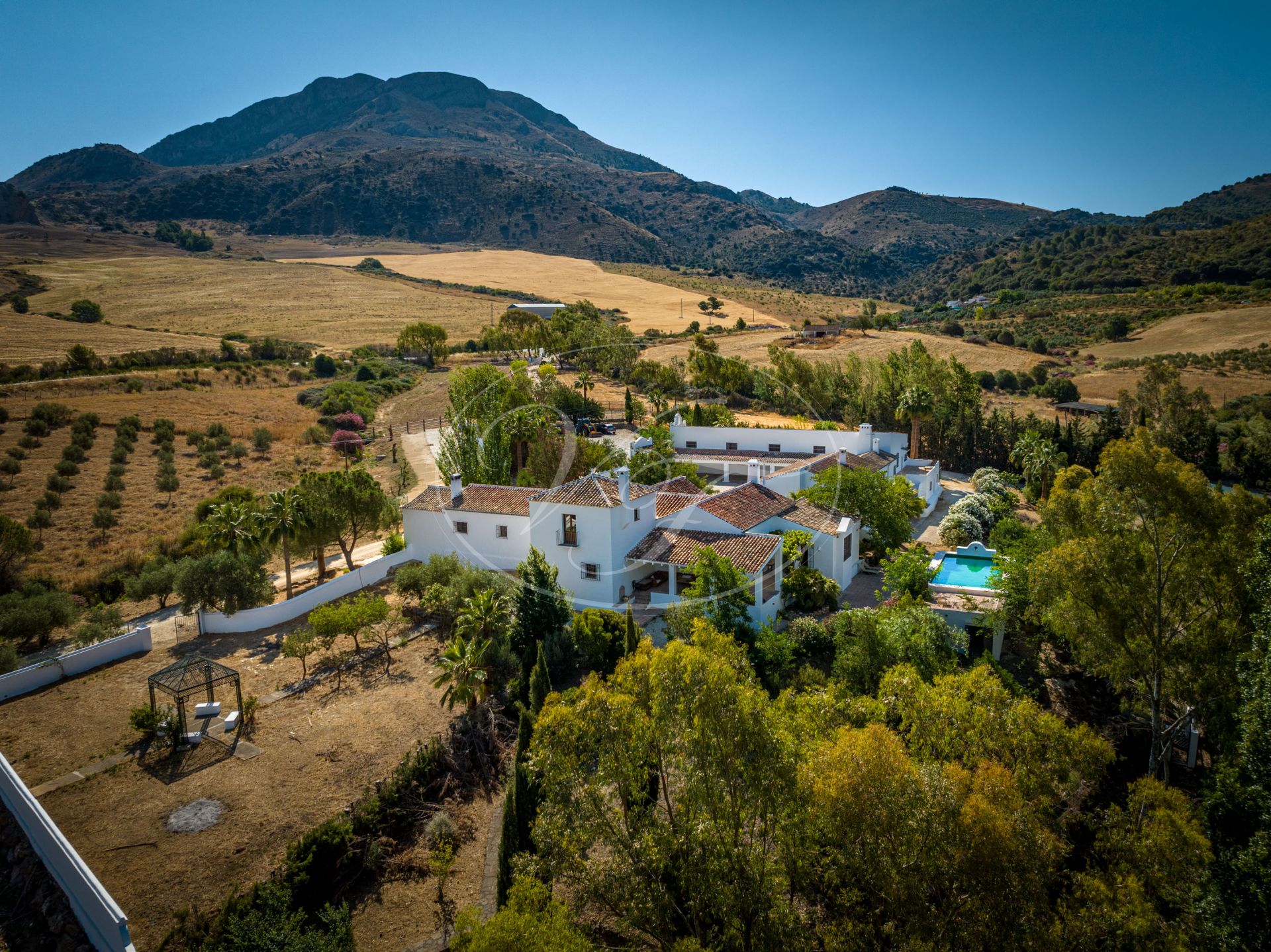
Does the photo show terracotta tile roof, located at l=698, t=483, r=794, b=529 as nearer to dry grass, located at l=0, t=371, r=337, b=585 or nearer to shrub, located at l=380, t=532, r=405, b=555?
shrub, located at l=380, t=532, r=405, b=555

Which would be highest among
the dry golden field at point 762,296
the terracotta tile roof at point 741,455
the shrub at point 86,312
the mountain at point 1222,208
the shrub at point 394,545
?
the mountain at point 1222,208

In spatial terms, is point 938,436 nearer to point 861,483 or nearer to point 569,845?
point 861,483

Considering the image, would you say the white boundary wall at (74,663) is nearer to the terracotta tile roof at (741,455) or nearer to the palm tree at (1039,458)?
Answer: the terracotta tile roof at (741,455)

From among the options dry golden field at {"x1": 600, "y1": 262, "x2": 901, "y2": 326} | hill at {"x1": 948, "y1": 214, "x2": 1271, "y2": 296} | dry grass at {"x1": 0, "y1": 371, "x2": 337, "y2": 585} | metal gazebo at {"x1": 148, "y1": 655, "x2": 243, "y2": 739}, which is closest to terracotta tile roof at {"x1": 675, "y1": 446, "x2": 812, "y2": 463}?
dry grass at {"x1": 0, "y1": 371, "x2": 337, "y2": 585}

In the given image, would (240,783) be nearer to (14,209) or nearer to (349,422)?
(349,422)

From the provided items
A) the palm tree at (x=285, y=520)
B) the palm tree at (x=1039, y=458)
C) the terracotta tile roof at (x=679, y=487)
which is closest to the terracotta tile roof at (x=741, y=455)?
the terracotta tile roof at (x=679, y=487)

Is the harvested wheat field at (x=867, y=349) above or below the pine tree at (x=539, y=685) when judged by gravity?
above
